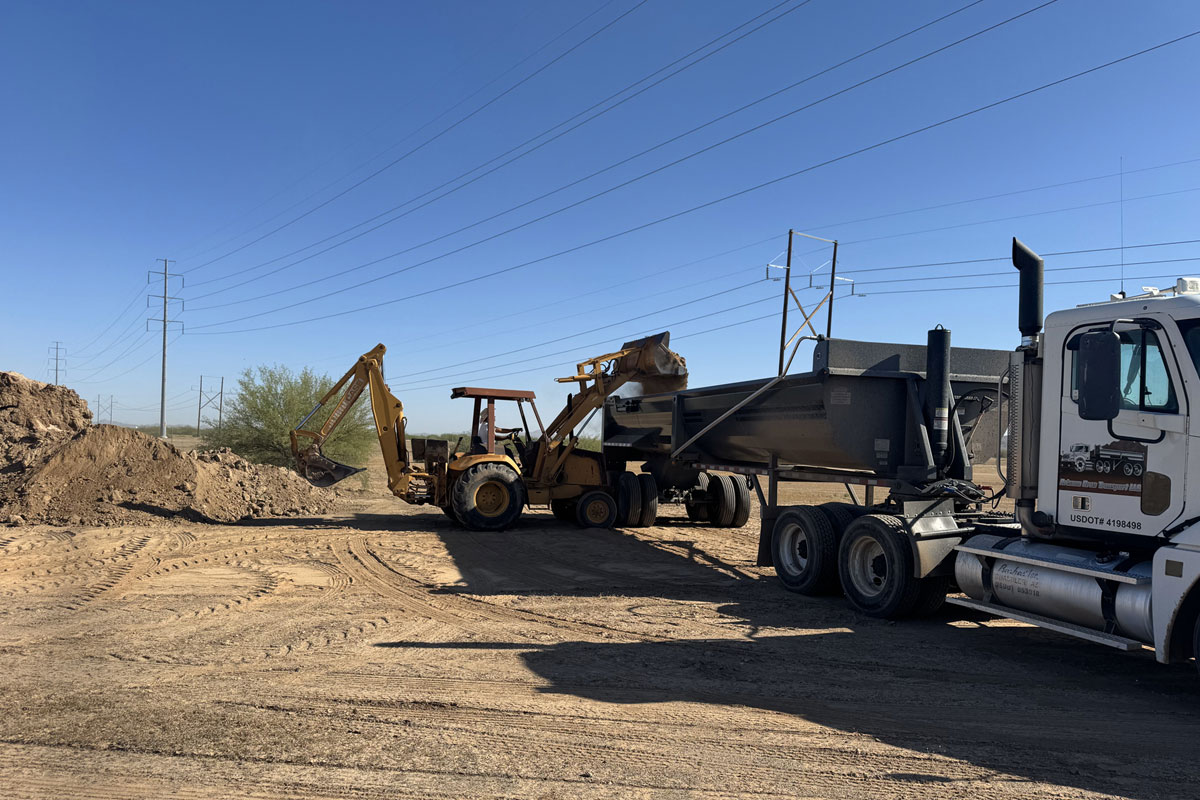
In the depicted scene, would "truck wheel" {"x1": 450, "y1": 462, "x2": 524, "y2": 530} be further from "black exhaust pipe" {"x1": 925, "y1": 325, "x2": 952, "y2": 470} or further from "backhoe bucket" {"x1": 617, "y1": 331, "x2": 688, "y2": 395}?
"black exhaust pipe" {"x1": 925, "y1": 325, "x2": 952, "y2": 470}

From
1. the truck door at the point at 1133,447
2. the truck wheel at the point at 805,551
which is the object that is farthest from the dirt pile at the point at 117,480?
the truck door at the point at 1133,447

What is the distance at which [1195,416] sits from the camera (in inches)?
217

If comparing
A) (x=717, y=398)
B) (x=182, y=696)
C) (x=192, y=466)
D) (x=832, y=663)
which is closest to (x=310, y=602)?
(x=182, y=696)

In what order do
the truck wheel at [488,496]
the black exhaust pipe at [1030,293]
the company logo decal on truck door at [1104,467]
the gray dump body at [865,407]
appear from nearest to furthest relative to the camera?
the company logo decal on truck door at [1104,467]
the black exhaust pipe at [1030,293]
the gray dump body at [865,407]
the truck wheel at [488,496]

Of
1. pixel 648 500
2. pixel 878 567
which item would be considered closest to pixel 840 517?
pixel 878 567

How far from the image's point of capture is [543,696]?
5.54 metres

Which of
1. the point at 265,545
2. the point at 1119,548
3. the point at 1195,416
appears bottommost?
the point at 265,545

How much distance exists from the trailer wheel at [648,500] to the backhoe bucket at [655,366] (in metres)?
1.79

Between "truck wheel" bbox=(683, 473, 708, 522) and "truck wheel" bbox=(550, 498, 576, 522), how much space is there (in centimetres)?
240

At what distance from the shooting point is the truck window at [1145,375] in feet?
18.7

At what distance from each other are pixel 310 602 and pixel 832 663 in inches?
217

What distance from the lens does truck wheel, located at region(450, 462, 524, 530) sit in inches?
568

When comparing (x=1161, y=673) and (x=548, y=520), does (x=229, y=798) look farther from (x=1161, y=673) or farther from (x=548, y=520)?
(x=548, y=520)

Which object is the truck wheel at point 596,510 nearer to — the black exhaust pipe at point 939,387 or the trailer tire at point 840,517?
the trailer tire at point 840,517
